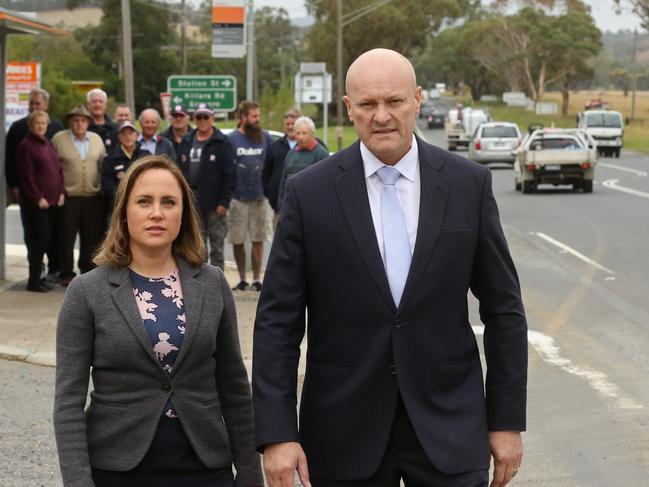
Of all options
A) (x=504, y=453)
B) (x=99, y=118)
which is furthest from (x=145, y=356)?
(x=99, y=118)

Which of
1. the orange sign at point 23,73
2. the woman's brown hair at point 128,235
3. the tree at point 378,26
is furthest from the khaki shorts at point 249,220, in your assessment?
the tree at point 378,26

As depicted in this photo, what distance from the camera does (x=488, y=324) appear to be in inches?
163

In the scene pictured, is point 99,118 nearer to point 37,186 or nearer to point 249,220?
point 37,186

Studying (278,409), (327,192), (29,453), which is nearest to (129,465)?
(278,409)

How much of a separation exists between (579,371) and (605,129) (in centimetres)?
5210

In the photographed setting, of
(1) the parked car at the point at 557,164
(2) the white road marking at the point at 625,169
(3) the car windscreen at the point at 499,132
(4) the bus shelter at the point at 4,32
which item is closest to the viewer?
(4) the bus shelter at the point at 4,32

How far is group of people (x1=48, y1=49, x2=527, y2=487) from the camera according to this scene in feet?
12.9

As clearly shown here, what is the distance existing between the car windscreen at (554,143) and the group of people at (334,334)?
97.0 ft

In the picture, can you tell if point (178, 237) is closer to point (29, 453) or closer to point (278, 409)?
point (278, 409)

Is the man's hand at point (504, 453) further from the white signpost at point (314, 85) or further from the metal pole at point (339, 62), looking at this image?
the metal pole at point (339, 62)

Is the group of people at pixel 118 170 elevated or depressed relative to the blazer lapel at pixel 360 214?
depressed

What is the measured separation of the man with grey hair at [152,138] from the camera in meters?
13.3

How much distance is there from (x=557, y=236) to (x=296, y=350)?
17613 millimetres

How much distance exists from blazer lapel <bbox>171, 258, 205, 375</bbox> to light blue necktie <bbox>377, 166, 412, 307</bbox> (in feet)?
1.91
